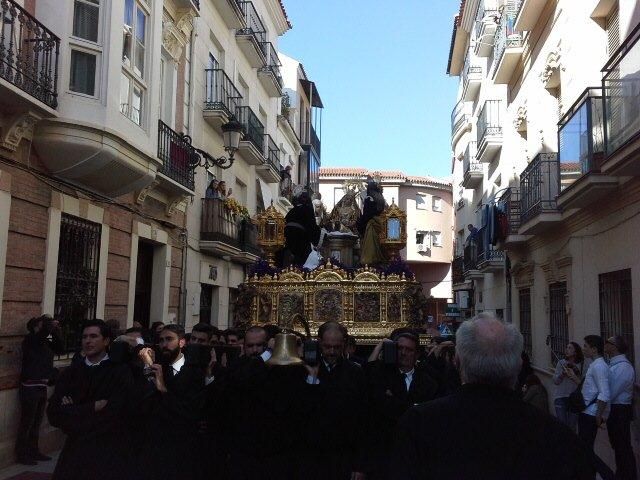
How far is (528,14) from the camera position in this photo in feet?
45.6

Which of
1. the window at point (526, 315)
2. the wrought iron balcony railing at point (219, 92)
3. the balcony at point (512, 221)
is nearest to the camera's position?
the balcony at point (512, 221)

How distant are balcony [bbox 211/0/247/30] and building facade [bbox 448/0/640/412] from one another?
261 inches

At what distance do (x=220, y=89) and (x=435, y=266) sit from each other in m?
26.1

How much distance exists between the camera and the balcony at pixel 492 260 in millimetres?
18625

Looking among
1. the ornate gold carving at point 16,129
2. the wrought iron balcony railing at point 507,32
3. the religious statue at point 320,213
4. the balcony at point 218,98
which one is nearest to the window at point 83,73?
the ornate gold carving at point 16,129

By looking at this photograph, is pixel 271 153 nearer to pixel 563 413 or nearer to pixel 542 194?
pixel 542 194

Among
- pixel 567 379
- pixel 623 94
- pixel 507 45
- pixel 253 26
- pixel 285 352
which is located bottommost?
pixel 567 379

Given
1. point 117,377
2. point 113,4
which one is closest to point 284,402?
point 117,377

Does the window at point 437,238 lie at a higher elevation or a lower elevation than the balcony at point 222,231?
higher

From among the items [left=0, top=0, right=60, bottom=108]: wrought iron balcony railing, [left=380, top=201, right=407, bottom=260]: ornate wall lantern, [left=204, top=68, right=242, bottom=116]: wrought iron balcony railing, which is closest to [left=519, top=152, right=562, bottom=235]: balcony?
[left=380, top=201, right=407, bottom=260]: ornate wall lantern

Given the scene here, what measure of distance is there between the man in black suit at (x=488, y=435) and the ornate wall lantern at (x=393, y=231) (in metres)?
6.40

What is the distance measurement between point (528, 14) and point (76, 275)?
998cm

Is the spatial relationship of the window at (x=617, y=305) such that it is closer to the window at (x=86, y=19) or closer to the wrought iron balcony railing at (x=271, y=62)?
the window at (x=86, y=19)

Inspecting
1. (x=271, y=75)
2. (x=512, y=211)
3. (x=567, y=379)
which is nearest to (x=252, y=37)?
(x=271, y=75)
